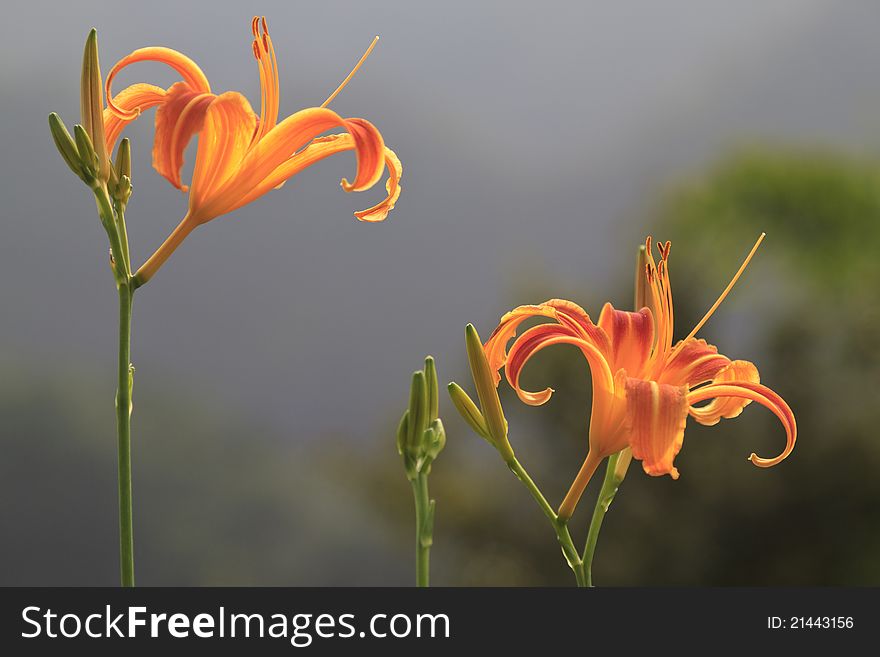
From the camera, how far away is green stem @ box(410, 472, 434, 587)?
0.33 m

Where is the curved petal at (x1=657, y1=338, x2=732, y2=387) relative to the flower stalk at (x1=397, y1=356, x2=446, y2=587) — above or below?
above

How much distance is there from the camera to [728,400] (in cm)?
42

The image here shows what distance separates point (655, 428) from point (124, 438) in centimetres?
20

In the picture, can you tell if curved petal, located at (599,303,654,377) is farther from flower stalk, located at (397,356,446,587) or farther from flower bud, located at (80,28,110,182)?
flower bud, located at (80,28,110,182)

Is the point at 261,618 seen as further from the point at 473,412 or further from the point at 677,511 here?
the point at 677,511

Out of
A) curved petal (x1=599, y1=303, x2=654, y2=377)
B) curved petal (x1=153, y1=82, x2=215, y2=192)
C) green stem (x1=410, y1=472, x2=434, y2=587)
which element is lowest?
green stem (x1=410, y1=472, x2=434, y2=587)

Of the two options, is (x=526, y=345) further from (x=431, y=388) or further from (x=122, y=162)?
(x=122, y=162)

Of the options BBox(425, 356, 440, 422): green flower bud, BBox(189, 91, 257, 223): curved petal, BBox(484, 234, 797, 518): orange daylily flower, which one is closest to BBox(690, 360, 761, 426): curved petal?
BBox(484, 234, 797, 518): orange daylily flower

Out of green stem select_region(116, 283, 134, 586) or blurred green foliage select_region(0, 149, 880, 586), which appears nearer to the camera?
green stem select_region(116, 283, 134, 586)

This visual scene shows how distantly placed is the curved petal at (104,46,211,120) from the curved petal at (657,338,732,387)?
0.24 m

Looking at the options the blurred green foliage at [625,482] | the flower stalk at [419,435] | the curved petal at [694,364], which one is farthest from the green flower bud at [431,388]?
the blurred green foliage at [625,482]

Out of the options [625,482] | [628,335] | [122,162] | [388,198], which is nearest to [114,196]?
[122,162]

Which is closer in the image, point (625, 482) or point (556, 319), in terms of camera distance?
point (556, 319)

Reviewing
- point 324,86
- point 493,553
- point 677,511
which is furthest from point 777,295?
point 324,86
